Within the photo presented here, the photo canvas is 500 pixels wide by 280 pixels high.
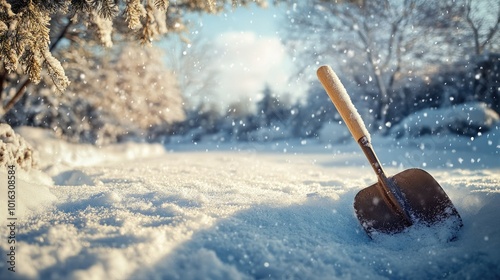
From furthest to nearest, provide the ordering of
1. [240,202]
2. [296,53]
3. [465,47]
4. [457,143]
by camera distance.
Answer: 1. [296,53]
2. [465,47]
3. [457,143]
4. [240,202]

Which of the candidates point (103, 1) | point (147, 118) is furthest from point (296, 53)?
point (103, 1)

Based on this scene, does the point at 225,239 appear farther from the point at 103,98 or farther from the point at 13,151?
the point at 103,98

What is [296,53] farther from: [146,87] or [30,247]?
[30,247]

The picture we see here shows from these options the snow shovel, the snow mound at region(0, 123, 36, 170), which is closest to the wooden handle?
the snow shovel

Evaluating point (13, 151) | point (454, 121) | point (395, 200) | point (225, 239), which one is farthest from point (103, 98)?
point (454, 121)

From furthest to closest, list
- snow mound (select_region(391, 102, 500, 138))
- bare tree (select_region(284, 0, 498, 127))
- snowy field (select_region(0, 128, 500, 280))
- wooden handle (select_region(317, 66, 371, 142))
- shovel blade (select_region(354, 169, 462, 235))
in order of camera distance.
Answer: bare tree (select_region(284, 0, 498, 127))
snow mound (select_region(391, 102, 500, 138))
wooden handle (select_region(317, 66, 371, 142))
shovel blade (select_region(354, 169, 462, 235))
snowy field (select_region(0, 128, 500, 280))

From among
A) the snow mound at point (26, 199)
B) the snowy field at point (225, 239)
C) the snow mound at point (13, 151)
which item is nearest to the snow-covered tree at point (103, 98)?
the snow mound at point (13, 151)

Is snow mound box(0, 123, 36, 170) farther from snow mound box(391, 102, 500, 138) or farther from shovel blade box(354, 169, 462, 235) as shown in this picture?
snow mound box(391, 102, 500, 138)
